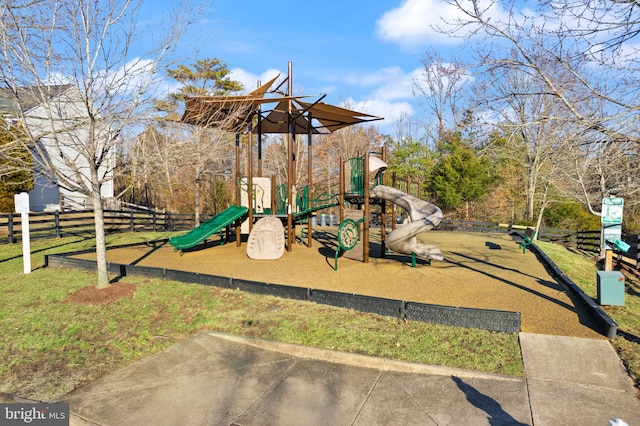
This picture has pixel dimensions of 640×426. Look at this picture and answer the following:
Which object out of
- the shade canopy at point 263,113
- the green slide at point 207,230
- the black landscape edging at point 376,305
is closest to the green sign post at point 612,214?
the black landscape edging at point 376,305

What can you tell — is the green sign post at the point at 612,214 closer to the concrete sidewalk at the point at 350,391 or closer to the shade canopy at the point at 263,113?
the concrete sidewalk at the point at 350,391

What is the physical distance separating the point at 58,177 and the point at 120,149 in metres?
2.70

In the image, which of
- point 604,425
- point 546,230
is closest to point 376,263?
point 604,425

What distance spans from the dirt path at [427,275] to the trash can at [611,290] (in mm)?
501

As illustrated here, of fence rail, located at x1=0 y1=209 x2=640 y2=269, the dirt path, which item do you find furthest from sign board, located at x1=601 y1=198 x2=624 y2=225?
fence rail, located at x1=0 y1=209 x2=640 y2=269

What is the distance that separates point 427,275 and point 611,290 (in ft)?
11.3

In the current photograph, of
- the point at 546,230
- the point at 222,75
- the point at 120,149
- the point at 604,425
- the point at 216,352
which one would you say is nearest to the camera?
the point at 604,425

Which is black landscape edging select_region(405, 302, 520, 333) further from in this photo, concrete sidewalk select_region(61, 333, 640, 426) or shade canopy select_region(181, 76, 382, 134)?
shade canopy select_region(181, 76, 382, 134)

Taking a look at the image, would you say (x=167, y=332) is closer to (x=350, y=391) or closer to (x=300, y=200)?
(x=350, y=391)

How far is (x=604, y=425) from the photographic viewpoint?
3369 mm

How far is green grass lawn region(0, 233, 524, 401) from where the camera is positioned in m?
4.68

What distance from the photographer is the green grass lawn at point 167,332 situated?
15.3ft

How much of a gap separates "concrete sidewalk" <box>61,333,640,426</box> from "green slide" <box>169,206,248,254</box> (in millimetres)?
6678

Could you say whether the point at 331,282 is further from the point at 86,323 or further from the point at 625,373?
the point at 625,373
